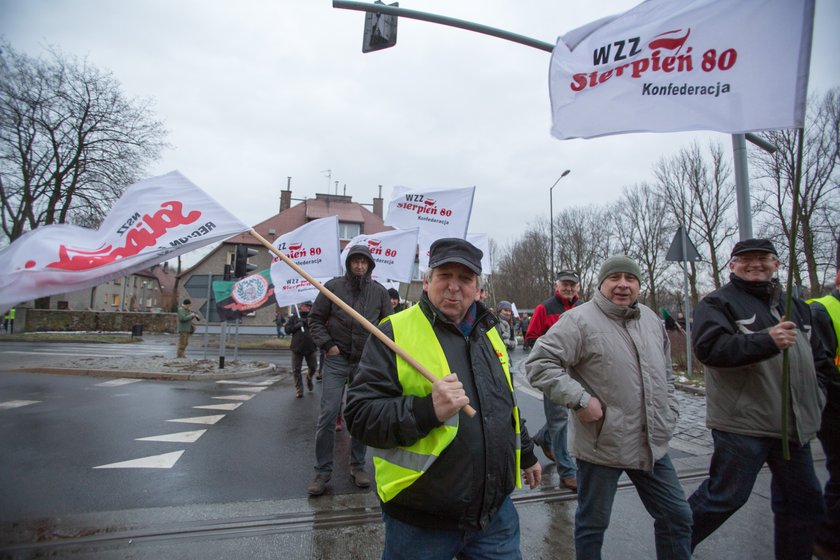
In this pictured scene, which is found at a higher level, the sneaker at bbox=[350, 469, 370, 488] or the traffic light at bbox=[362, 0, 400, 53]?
the traffic light at bbox=[362, 0, 400, 53]

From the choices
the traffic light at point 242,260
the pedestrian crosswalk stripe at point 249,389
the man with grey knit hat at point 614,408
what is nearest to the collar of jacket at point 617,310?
the man with grey knit hat at point 614,408

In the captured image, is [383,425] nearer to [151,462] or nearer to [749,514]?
[749,514]

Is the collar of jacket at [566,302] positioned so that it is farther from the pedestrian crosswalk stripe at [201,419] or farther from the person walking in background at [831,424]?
the pedestrian crosswalk stripe at [201,419]

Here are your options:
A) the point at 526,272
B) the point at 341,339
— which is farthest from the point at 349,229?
the point at 341,339

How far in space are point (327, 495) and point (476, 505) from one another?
2.59 metres

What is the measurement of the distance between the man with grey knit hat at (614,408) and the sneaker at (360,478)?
2156 mm

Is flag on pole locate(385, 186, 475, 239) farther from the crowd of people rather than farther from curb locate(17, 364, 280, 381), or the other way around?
curb locate(17, 364, 280, 381)

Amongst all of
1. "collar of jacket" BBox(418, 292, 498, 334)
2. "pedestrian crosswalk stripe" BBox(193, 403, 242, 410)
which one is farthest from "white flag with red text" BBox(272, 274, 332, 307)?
"collar of jacket" BBox(418, 292, 498, 334)

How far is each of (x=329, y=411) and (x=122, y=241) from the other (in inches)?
86.9

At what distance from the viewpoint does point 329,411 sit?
4000mm

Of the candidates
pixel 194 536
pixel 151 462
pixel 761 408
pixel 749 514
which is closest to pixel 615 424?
pixel 761 408

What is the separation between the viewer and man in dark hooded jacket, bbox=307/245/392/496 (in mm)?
3996

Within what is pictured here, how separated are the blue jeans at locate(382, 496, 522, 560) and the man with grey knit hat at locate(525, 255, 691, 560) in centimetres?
72

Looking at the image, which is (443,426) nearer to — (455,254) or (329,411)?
(455,254)
